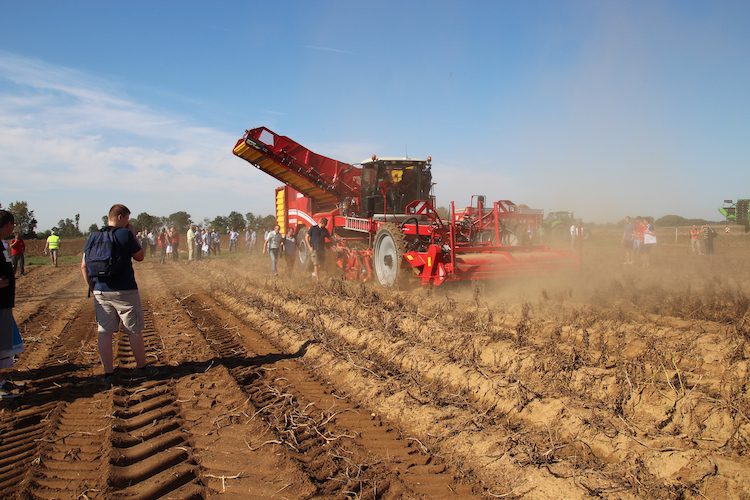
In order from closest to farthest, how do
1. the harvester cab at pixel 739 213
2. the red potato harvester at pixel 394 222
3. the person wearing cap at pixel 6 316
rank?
1. the person wearing cap at pixel 6 316
2. the red potato harvester at pixel 394 222
3. the harvester cab at pixel 739 213

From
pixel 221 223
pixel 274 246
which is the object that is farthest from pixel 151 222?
pixel 274 246

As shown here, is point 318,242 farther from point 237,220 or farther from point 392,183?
point 237,220

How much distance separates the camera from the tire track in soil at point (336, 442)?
110 inches

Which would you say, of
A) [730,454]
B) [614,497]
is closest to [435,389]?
[614,497]

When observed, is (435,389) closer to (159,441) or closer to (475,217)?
(159,441)

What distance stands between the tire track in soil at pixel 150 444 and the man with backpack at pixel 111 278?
1.49 feet

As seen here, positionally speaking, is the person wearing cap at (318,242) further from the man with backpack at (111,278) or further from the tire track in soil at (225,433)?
the man with backpack at (111,278)

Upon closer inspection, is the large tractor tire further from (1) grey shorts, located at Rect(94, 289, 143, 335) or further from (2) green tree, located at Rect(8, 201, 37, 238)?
(2) green tree, located at Rect(8, 201, 37, 238)

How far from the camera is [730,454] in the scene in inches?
110

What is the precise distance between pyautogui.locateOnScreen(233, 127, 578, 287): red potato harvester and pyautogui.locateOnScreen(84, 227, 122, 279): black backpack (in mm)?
4652

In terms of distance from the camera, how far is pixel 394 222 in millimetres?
9773

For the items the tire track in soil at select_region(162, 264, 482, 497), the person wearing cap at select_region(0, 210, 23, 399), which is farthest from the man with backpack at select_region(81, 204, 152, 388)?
the tire track in soil at select_region(162, 264, 482, 497)

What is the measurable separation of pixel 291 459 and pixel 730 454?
2.56 m

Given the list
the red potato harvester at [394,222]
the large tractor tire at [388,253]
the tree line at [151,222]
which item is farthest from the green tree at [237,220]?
the large tractor tire at [388,253]
